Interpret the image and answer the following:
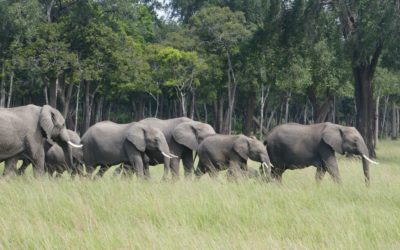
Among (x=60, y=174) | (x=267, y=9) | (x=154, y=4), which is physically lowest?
(x=60, y=174)

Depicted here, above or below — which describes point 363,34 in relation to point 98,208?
above

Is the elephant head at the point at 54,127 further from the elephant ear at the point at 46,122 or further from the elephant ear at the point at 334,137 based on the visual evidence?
the elephant ear at the point at 334,137

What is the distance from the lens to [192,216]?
323 inches

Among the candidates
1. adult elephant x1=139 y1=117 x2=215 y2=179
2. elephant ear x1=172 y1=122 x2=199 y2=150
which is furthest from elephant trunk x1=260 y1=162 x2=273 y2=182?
elephant ear x1=172 y1=122 x2=199 y2=150

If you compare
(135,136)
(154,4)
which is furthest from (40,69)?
(154,4)

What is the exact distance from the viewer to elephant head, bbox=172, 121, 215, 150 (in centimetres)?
1543

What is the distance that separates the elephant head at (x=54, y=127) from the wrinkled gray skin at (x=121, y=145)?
3.36 feet

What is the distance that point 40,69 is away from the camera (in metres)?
30.7

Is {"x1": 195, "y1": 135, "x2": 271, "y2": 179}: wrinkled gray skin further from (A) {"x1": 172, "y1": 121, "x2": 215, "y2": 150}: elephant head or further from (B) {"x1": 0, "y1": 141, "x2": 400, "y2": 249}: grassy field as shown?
(B) {"x1": 0, "y1": 141, "x2": 400, "y2": 249}: grassy field

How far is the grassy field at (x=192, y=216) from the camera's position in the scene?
662 cm

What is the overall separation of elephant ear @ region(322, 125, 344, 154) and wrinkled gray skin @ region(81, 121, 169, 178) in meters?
3.67

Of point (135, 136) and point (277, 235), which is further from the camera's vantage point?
point (135, 136)

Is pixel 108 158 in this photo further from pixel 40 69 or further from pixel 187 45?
pixel 187 45

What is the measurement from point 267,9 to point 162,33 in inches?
1058
